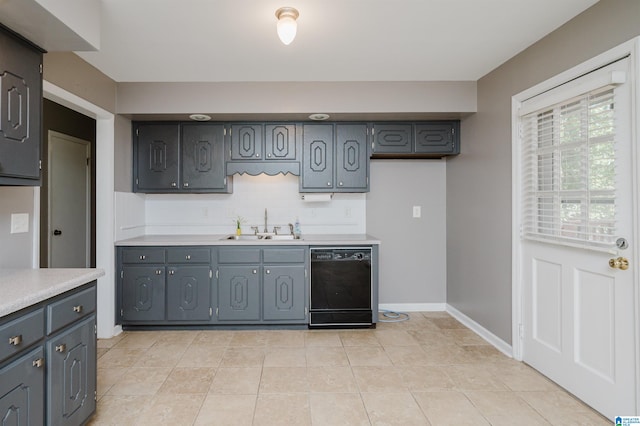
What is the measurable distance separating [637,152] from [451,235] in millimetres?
2245

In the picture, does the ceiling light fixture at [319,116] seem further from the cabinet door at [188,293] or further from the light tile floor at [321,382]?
the light tile floor at [321,382]

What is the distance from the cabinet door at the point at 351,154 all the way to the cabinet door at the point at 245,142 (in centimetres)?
82

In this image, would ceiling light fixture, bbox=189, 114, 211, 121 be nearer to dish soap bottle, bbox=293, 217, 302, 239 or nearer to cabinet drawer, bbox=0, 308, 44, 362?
dish soap bottle, bbox=293, 217, 302, 239

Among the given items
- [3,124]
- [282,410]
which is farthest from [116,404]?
[3,124]

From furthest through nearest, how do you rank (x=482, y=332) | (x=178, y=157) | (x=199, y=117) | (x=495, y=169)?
(x=178, y=157)
(x=199, y=117)
(x=482, y=332)
(x=495, y=169)

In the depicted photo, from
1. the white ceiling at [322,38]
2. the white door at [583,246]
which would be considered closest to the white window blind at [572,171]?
the white door at [583,246]

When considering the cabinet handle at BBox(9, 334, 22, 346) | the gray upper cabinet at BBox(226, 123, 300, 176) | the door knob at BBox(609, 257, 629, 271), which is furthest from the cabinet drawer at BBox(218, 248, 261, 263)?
the door knob at BBox(609, 257, 629, 271)

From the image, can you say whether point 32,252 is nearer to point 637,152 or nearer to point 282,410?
point 282,410

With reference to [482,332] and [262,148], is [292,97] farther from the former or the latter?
[482,332]

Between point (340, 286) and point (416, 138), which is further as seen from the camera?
point (416, 138)

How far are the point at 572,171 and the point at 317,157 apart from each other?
87.2 inches

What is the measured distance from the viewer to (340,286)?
351cm

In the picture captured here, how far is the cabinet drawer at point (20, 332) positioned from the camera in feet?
4.41

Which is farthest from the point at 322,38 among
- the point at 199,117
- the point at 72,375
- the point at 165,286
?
the point at 165,286
